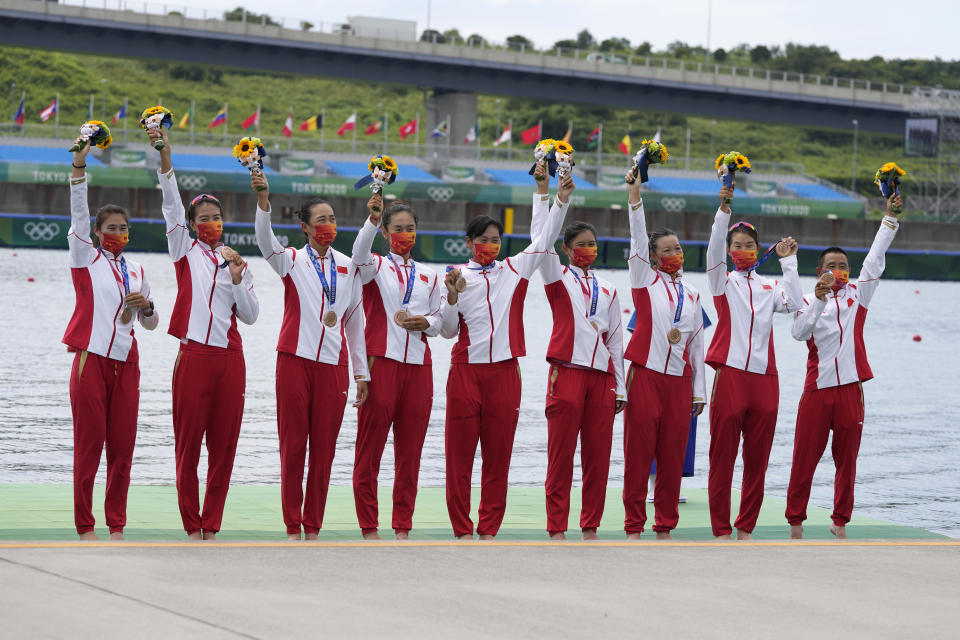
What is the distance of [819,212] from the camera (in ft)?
213

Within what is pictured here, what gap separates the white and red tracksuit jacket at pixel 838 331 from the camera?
28.1 feet

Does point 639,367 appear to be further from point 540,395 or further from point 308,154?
point 308,154

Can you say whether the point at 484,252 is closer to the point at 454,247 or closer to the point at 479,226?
the point at 479,226

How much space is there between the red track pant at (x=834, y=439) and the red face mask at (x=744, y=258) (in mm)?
944

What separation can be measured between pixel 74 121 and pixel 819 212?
4915 cm

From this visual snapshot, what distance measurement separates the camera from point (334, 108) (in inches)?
4067

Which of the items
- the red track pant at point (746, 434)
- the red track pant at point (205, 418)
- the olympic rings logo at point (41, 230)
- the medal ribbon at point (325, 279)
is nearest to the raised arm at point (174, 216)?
the red track pant at point (205, 418)

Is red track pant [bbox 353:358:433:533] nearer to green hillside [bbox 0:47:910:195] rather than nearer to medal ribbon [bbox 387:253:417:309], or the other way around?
medal ribbon [bbox 387:253:417:309]

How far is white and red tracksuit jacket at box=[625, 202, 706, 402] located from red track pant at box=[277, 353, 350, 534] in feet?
6.01

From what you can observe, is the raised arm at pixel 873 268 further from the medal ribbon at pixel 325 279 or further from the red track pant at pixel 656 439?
the medal ribbon at pixel 325 279

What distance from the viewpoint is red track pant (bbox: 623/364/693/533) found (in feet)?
26.1

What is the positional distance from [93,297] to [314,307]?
1196mm

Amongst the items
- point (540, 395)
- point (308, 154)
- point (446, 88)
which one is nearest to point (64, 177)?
point (308, 154)

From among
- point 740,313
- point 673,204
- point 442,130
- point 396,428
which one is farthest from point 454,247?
point 396,428
